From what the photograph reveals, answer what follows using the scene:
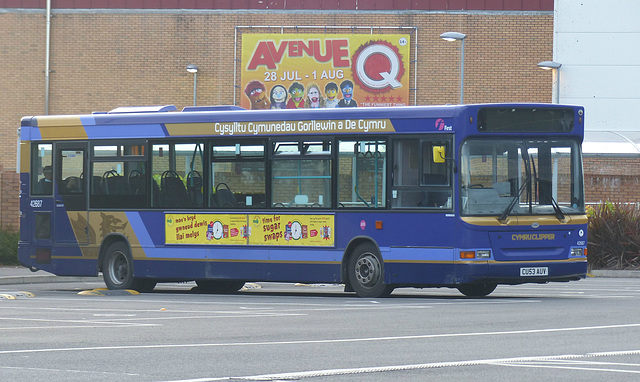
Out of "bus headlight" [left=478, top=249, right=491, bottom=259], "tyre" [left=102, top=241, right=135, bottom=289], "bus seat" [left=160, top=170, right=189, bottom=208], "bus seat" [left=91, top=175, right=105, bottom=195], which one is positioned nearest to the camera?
"bus headlight" [left=478, top=249, right=491, bottom=259]

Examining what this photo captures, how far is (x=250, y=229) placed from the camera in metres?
18.8

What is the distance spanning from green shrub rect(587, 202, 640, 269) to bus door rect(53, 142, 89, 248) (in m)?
12.1

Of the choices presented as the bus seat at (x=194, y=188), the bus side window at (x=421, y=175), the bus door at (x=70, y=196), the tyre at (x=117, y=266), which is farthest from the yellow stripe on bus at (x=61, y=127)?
the bus side window at (x=421, y=175)

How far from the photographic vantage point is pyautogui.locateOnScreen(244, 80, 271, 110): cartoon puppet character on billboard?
1521 inches

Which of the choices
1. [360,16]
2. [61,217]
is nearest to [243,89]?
[360,16]

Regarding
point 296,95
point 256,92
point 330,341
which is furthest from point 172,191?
point 256,92

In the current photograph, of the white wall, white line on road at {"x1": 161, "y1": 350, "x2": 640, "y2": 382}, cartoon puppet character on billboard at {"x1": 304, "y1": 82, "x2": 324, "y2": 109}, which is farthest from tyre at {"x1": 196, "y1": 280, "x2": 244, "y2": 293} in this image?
the white wall

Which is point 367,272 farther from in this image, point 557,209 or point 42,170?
point 42,170

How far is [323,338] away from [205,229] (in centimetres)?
851

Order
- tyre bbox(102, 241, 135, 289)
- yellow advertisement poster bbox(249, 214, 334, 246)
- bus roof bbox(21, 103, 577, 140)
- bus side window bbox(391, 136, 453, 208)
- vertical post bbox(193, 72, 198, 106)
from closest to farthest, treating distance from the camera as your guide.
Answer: bus side window bbox(391, 136, 453, 208), bus roof bbox(21, 103, 577, 140), yellow advertisement poster bbox(249, 214, 334, 246), tyre bbox(102, 241, 135, 289), vertical post bbox(193, 72, 198, 106)

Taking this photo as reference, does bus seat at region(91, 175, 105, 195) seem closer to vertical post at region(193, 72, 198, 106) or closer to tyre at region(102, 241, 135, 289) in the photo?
tyre at region(102, 241, 135, 289)

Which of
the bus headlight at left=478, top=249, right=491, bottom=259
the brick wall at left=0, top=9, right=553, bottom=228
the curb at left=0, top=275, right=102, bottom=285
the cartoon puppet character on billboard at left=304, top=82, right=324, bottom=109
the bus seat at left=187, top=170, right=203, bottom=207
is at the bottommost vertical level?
the curb at left=0, top=275, right=102, bottom=285

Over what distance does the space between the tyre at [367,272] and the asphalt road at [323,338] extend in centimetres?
34

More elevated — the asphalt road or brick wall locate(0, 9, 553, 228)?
Answer: brick wall locate(0, 9, 553, 228)
